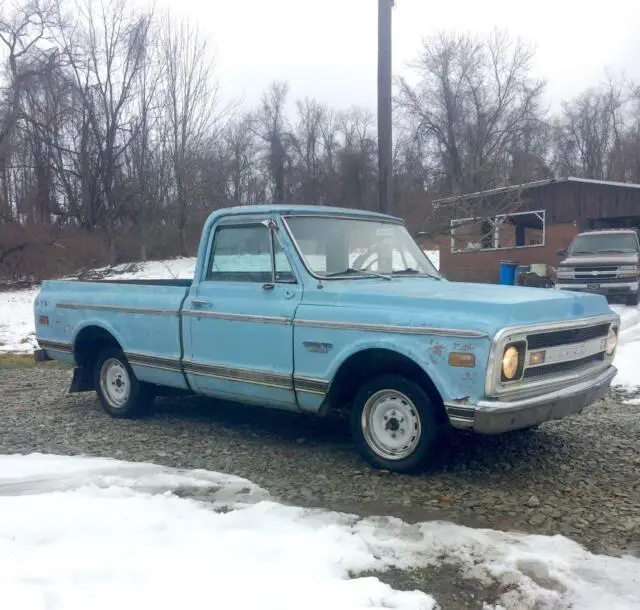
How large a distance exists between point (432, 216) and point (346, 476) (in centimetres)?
1118

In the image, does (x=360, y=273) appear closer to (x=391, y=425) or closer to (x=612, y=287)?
(x=391, y=425)

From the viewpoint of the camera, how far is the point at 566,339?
4672 mm

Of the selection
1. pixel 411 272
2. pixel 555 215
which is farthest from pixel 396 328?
pixel 555 215

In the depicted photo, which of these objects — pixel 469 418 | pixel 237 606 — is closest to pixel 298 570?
pixel 237 606

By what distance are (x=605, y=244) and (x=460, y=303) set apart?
13940mm

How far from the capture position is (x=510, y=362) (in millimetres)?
4246

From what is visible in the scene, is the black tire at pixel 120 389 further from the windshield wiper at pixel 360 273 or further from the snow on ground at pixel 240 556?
the windshield wiper at pixel 360 273

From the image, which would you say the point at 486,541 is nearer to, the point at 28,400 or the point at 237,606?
the point at 237,606

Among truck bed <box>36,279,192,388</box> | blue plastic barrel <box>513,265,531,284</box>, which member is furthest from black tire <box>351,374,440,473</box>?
blue plastic barrel <box>513,265,531,284</box>

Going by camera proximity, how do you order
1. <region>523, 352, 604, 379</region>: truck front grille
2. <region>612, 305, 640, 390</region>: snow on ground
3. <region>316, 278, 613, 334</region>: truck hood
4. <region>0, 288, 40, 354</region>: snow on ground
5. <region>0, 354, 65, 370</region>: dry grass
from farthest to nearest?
<region>0, 288, 40, 354</region>: snow on ground
<region>0, 354, 65, 370</region>: dry grass
<region>612, 305, 640, 390</region>: snow on ground
<region>523, 352, 604, 379</region>: truck front grille
<region>316, 278, 613, 334</region>: truck hood

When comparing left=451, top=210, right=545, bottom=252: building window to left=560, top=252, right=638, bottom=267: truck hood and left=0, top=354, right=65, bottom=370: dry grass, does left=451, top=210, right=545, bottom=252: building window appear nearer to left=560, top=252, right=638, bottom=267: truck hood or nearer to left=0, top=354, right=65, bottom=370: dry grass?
left=560, top=252, right=638, bottom=267: truck hood

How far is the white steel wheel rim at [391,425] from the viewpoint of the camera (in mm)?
4738

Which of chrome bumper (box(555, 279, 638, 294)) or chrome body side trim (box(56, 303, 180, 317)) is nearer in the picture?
chrome body side trim (box(56, 303, 180, 317))

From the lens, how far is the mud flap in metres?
7.04
